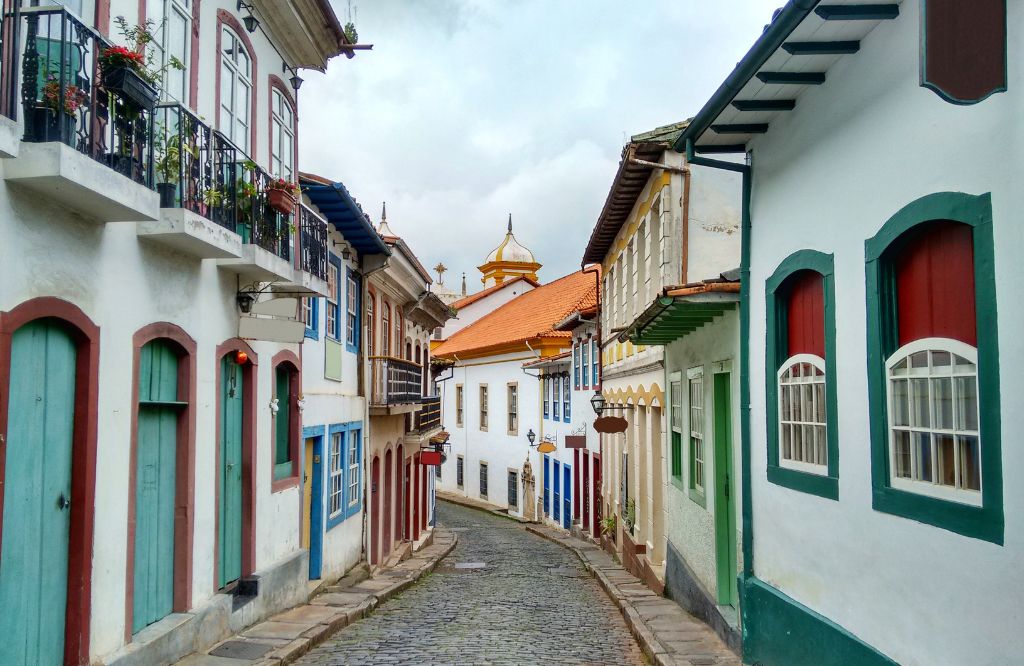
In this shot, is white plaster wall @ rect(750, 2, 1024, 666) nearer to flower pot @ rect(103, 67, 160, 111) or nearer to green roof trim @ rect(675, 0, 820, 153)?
green roof trim @ rect(675, 0, 820, 153)

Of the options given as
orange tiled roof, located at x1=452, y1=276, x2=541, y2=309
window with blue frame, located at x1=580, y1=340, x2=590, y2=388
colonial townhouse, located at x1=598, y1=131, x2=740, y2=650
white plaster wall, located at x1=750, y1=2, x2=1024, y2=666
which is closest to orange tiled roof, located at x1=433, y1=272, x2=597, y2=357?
orange tiled roof, located at x1=452, y1=276, x2=541, y2=309

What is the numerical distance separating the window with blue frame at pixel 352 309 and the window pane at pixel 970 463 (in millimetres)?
11162

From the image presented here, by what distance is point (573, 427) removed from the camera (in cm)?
2702

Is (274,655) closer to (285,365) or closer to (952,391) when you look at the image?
(285,365)

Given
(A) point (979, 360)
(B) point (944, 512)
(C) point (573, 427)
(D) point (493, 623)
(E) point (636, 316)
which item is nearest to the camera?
(A) point (979, 360)

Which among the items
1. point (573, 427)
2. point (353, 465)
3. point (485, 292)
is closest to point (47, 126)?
point (353, 465)

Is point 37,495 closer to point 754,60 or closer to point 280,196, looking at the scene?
point 280,196

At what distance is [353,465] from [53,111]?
1049 centimetres

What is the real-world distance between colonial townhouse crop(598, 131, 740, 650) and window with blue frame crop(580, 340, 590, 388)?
10116 millimetres

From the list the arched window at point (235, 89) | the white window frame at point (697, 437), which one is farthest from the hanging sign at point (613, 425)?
the arched window at point (235, 89)

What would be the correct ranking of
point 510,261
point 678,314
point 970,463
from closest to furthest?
point 970,463
point 678,314
point 510,261

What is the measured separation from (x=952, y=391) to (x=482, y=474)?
33.8 meters

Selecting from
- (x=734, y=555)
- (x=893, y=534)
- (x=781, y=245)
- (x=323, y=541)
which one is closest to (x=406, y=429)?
(x=323, y=541)

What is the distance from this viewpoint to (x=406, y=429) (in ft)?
72.5
